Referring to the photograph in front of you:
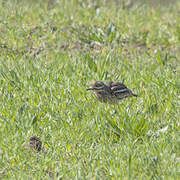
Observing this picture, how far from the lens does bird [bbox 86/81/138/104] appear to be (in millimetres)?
6605

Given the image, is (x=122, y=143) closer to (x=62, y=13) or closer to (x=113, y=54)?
(x=113, y=54)

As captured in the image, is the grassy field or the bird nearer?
the grassy field

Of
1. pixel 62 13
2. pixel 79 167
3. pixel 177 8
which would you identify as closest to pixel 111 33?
pixel 62 13

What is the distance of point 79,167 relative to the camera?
4.73m

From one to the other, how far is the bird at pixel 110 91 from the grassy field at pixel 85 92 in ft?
0.37

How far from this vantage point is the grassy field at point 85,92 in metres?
4.85

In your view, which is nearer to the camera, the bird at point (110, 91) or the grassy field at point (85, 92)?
the grassy field at point (85, 92)

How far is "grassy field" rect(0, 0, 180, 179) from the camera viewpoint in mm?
4848

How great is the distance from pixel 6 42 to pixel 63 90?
2.39 meters

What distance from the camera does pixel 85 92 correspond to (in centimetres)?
672

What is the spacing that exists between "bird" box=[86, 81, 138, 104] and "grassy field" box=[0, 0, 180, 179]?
0.11 m

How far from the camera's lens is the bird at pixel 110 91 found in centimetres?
661

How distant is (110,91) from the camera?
21.9ft

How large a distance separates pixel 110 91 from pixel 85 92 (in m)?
0.39
